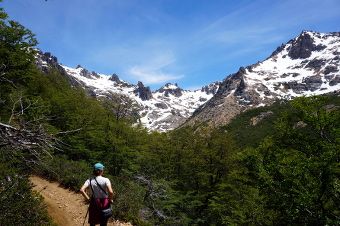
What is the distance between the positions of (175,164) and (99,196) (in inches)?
980

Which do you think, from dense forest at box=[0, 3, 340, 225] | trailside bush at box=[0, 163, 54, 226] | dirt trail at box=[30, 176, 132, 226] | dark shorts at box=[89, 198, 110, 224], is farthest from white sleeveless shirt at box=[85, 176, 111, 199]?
dirt trail at box=[30, 176, 132, 226]

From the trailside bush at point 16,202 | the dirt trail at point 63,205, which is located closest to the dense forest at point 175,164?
the trailside bush at point 16,202

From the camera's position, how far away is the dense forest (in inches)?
492

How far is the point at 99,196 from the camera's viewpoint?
8992mm

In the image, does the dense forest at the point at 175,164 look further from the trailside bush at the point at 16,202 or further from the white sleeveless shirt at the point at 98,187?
the white sleeveless shirt at the point at 98,187

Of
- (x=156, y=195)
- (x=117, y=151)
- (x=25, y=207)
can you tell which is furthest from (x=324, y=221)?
(x=117, y=151)

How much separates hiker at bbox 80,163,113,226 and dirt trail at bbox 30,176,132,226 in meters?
8.20

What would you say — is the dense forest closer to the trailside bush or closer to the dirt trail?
the trailside bush

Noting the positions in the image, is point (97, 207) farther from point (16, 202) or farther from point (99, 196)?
Result: point (16, 202)

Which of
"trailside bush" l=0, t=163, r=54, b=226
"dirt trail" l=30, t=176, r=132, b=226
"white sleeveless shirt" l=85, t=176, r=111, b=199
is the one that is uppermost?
"white sleeveless shirt" l=85, t=176, r=111, b=199

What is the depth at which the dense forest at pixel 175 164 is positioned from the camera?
12.5 m

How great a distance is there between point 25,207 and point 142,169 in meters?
19.1

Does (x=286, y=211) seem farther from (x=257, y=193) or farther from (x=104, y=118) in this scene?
(x=104, y=118)

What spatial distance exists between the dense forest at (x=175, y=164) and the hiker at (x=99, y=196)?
1.17m
